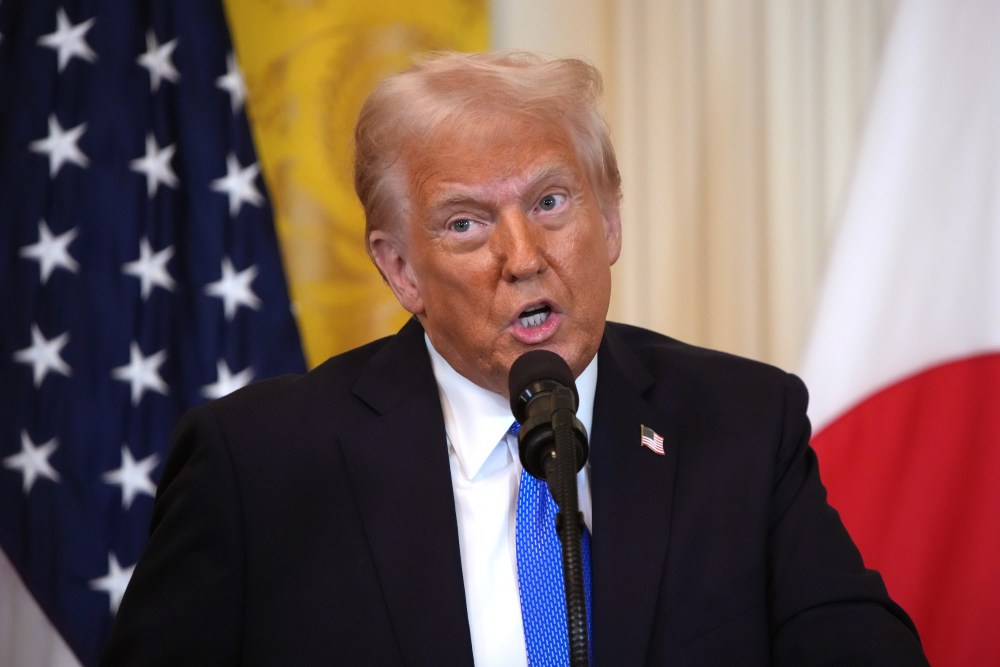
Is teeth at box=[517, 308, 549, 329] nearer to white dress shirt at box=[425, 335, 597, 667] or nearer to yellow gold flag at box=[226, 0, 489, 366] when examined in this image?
white dress shirt at box=[425, 335, 597, 667]

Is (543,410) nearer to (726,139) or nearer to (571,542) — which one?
(571,542)

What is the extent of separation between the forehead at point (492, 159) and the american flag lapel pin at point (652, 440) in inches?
18.8

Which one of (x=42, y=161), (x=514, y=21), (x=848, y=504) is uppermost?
(x=514, y=21)

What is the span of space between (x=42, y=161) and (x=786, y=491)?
216 centimetres

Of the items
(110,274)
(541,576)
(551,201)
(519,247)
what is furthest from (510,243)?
(110,274)

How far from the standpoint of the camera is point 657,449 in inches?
77.4

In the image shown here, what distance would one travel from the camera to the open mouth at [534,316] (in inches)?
73.0

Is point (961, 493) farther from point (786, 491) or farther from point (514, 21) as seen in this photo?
point (514, 21)

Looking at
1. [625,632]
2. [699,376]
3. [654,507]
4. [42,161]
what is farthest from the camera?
[42,161]

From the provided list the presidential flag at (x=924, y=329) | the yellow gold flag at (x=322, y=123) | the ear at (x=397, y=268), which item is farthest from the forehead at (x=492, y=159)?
the yellow gold flag at (x=322, y=123)

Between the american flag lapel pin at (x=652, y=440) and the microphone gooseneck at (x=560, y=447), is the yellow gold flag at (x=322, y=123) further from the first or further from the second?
the microphone gooseneck at (x=560, y=447)

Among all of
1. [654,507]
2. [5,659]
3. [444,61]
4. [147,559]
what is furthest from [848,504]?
[5,659]

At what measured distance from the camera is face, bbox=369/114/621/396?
1.85 m

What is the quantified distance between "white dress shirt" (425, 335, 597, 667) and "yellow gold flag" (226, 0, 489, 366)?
1111 mm
